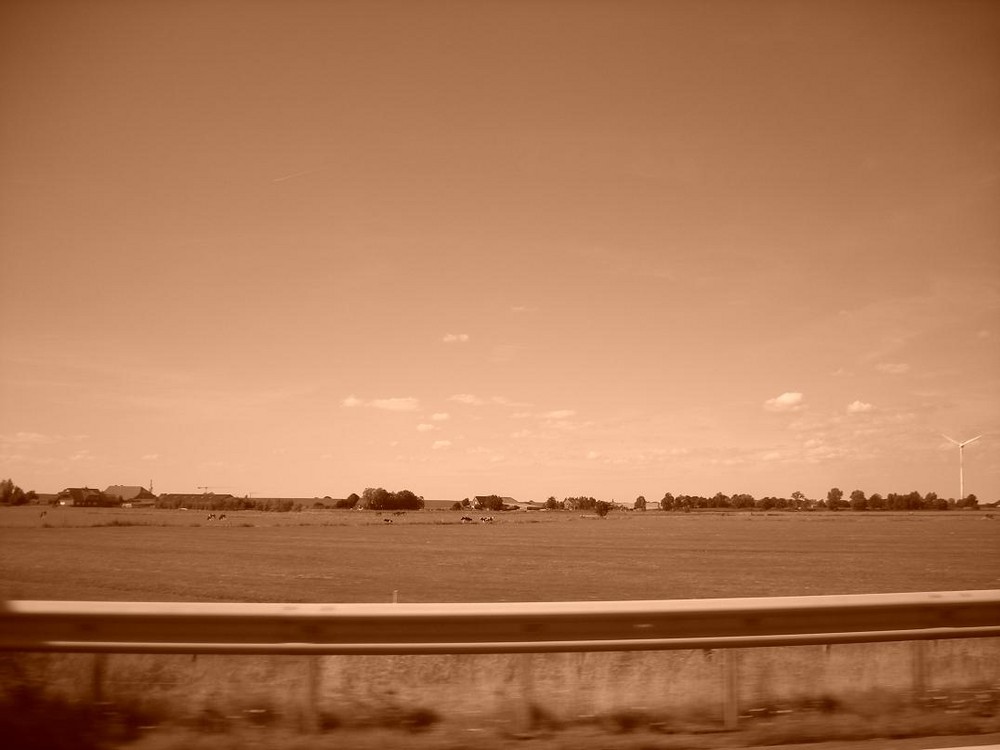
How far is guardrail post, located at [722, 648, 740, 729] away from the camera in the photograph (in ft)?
19.3

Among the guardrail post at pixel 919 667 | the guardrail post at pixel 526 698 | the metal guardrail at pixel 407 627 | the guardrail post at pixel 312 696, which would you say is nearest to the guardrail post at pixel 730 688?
the metal guardrail at pixel 407 627

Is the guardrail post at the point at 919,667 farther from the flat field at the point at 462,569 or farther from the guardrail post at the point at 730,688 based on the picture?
the flat field at the point at 462,569

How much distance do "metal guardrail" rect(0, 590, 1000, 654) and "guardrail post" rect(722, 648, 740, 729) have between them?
0.21 m

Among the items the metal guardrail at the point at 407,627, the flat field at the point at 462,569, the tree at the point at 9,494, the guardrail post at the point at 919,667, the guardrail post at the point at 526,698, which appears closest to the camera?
the metal guardrail at the point at 407,627

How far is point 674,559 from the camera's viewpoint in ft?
173

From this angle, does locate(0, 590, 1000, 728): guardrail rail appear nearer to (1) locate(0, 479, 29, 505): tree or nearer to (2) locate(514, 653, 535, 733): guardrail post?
(2) locate(514, 653, 535, 733): guardrail post

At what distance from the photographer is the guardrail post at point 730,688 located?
5871mm

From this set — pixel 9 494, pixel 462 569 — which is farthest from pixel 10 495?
pixel 462 569

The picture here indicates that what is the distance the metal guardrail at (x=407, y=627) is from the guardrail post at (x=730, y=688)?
0.21m

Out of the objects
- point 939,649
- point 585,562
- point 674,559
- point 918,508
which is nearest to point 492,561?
point 585,562

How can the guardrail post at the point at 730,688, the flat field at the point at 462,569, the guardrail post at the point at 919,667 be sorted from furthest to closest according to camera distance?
the flat field at the point at 462,569, the guardrail post at the point at 919,667, the guardrail post at the point at 730,688

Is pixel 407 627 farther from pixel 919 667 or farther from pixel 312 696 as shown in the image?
pixel 919 667

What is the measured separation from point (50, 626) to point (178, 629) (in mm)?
887

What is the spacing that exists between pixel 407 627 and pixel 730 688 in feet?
8.04
